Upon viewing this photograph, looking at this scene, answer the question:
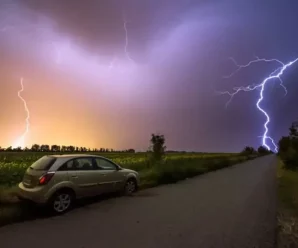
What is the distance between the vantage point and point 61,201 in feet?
27.4

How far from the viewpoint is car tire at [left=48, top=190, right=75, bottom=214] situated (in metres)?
8.10

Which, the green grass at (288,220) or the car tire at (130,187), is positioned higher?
the car tire at (130,187)

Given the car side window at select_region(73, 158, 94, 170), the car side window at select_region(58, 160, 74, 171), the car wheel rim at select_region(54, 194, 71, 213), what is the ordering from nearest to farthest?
the car wheel rim at select_region(54, 194, 71, 213), the car side window at select_region(58, 160, 74, 171), the car side window at select_region(73, 158, 94, 170)

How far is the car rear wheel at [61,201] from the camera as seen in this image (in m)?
8.13

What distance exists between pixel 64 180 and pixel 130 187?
3620 mm

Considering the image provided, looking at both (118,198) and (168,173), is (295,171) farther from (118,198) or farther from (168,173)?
(118,198)

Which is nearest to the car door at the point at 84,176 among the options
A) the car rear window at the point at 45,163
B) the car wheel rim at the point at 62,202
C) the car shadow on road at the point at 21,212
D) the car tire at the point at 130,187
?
the car wheel rim at the point at 62,202

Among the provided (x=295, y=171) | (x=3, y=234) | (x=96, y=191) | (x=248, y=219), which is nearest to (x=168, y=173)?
(x=96, y=191)

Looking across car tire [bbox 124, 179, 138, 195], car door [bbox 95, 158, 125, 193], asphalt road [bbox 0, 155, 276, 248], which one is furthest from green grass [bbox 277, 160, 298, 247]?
car door [bbox 95, 158, 125, 193]

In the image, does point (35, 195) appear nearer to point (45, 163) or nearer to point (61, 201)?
point (61, 201)

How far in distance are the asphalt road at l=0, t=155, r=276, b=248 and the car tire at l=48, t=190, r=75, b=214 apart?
0.26m

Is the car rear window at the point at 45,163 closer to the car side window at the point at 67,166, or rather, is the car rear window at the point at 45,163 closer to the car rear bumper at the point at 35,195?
the car side window at the point at 67,166

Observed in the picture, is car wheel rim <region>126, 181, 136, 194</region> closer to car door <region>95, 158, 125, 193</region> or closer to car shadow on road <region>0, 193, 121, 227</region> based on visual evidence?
car door <region>95, 158, 125, 193</region>

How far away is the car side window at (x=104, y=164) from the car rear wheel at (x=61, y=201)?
5.46 ft
